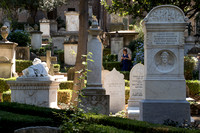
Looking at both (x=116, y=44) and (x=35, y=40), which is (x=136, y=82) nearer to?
(x=116, y=44)

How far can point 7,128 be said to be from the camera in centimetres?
522

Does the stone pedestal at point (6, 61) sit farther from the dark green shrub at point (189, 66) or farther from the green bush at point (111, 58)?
the dark green shrub at point (189, 66)

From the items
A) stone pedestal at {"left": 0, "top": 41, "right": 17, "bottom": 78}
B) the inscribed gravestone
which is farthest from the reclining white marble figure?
stone pedestal at {"left": 0, "top": 41, "right": 17, "bottom": 78}

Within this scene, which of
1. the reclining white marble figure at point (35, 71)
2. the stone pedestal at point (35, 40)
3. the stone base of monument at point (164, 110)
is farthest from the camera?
the stone pedestal at point (35, 40)

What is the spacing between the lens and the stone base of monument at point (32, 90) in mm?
8438

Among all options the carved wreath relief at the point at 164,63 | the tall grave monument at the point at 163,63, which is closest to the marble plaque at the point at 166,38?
the tall grave monument at the point at 163,63

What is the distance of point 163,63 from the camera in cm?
709

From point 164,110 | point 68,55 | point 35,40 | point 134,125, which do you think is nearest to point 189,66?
point 164,110

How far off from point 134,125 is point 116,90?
5.52 meters

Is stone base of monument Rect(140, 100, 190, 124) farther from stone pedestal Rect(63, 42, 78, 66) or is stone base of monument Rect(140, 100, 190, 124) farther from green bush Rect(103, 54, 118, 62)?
stone pedestal Rect(63, 42, 78, 66)

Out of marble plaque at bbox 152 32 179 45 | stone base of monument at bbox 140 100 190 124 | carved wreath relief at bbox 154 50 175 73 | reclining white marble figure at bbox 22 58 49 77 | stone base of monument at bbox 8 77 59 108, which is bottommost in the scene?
stone base of monument at bbox 140 100 190 124

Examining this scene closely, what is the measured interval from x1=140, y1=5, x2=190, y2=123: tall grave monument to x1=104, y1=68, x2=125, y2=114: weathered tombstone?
3314mm

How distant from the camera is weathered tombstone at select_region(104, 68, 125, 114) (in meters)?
10.4

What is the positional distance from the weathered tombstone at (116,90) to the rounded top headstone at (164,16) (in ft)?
11.9
